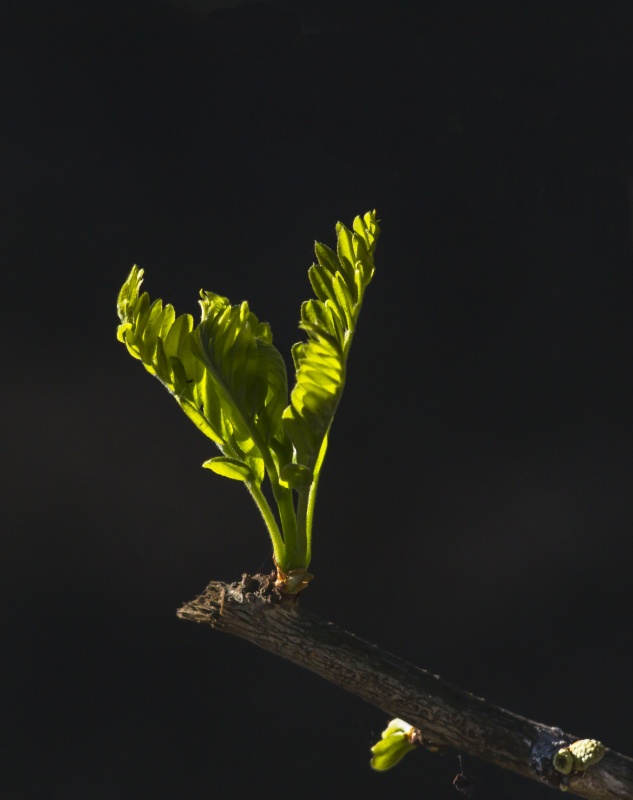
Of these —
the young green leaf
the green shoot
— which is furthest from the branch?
the young green leaf

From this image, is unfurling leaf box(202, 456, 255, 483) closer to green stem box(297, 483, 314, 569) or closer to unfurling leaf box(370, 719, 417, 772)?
green stem box(297, 483, 314, 569)

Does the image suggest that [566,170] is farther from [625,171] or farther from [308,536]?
[308,536]

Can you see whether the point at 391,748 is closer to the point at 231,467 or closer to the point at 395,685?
the point at 395,685

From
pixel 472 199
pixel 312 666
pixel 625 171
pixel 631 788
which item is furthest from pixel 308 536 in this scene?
pixel 625 171

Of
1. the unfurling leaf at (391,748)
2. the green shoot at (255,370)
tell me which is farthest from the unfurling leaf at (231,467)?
the unfurling leaf at (391,748)

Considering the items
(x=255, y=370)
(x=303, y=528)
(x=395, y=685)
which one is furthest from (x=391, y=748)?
(x=255, y=370)

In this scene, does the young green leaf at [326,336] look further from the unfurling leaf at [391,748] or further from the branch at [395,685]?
the unfurling leaf at [391,748]
